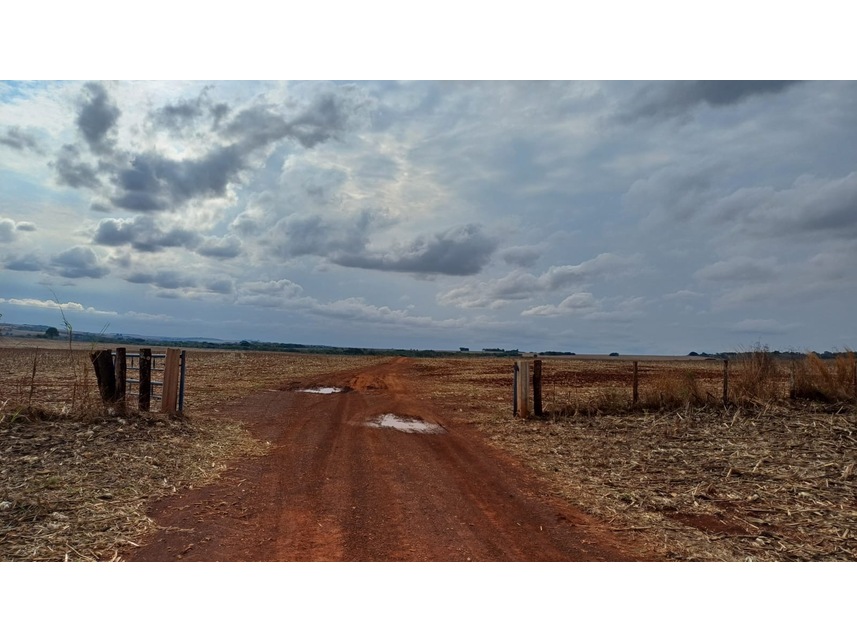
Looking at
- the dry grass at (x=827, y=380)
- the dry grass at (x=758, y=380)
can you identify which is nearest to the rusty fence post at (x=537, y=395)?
the dry grass at (x=758, y=380)

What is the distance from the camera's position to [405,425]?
13570mm

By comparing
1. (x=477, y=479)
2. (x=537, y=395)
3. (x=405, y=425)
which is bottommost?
(x=477, y=479)

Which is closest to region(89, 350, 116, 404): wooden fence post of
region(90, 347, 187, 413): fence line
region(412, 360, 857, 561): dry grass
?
region(90, 347, 187, 413): fence line

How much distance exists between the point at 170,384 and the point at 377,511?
8.04 m

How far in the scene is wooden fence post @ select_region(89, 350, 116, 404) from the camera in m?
11.8

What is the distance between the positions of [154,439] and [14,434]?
2.21m

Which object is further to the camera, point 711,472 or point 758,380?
point 758,380

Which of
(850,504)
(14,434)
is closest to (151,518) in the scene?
(14,434)

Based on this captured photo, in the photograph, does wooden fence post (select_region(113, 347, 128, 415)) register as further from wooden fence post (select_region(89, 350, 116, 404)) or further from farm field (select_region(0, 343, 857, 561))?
farm field (select_region(0, 343, 857, 561))

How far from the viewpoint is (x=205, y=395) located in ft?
61.9

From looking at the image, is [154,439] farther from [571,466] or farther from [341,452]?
[571,466]

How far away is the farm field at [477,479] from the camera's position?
→ 5.83m

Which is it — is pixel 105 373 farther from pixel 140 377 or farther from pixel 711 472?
pixel 711 472

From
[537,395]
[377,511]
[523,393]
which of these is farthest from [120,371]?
[537,395]
